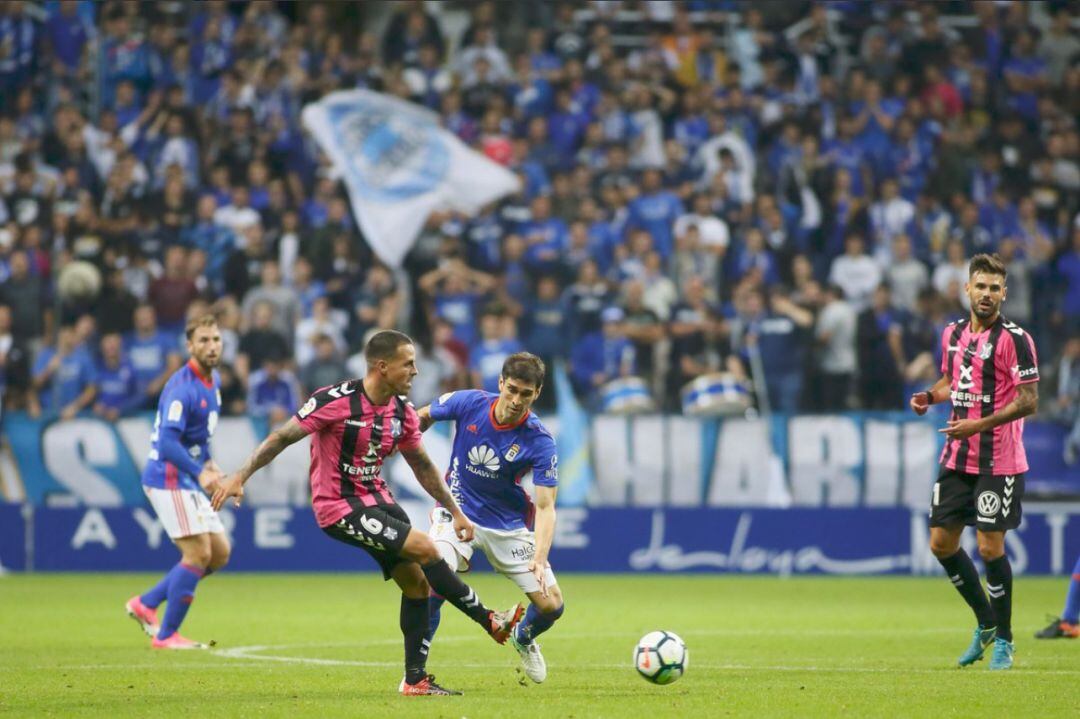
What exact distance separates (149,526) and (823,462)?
815 centimetres

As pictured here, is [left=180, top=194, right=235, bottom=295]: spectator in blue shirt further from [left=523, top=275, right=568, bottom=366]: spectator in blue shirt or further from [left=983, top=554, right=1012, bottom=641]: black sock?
[left=983, top=554, right=1012, bottom=641]: black sock

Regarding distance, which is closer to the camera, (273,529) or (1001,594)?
(1001,594)

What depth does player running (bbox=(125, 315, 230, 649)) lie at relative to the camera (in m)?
12.0

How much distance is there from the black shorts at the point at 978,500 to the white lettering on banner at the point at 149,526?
11806mm

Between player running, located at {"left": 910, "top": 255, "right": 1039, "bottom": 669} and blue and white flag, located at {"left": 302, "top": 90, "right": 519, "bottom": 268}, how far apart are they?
12.9 m

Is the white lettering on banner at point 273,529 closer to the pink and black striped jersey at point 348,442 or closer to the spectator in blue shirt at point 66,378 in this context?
the spectator in blue shirt at point 66,378

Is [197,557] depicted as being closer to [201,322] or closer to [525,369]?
[201,322]

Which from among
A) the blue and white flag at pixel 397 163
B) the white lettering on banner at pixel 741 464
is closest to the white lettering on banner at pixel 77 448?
the blue and white flag at pixel 397 163

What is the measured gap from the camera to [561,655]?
11508 millimetres

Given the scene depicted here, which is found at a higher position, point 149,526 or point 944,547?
point 944,547

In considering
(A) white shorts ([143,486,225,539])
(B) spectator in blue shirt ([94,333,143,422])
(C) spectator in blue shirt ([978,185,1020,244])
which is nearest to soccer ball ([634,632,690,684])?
(A) white shorts ([143,486,225,539])

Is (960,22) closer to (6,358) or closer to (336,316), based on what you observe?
(336,316)

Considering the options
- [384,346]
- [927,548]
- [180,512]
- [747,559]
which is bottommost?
[747,559]

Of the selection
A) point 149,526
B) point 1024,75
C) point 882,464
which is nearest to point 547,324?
point 882,464
